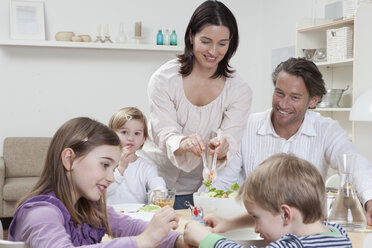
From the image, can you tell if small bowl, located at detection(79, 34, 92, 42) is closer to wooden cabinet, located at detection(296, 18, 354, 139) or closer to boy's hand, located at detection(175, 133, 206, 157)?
wooden cabinet, located at detection(296, 18, 354, 139)

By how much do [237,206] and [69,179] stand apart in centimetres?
51

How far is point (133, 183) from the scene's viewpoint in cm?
259

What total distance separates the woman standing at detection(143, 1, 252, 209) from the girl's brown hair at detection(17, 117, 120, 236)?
67 centimetres

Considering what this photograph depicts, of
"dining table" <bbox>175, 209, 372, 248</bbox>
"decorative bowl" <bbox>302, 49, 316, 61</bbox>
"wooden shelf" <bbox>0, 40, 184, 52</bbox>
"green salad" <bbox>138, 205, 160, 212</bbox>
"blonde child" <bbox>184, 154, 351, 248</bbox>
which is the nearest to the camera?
"blonde child" <bbox>184, 154, 351, 248</bbox>

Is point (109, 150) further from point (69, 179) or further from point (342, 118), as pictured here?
point (342, 118)

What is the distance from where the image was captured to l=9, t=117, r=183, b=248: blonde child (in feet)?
4.17

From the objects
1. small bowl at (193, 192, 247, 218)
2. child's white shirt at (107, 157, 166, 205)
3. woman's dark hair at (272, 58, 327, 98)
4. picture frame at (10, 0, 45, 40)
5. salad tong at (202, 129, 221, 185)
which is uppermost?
picture frame at (10, 0, 45, 40)

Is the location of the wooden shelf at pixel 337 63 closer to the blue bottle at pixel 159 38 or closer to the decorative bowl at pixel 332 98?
the decorative bowl at pixel 332 98

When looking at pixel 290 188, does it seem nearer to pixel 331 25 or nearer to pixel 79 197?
pixel 79 197

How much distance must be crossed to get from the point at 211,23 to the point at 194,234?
1.05 m

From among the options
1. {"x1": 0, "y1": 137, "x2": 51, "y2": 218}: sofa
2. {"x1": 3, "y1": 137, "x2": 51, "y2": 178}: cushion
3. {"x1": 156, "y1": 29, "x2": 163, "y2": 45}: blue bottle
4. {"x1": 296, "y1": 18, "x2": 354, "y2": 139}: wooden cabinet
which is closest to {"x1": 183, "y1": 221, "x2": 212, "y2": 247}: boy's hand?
{"x1": 296, "y1": 18, "x2": 354, "y2": 139}: wooden cabinet

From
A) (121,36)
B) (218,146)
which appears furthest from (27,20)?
(218,146)

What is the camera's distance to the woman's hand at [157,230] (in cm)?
128

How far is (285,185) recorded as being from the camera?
46.8 inches
